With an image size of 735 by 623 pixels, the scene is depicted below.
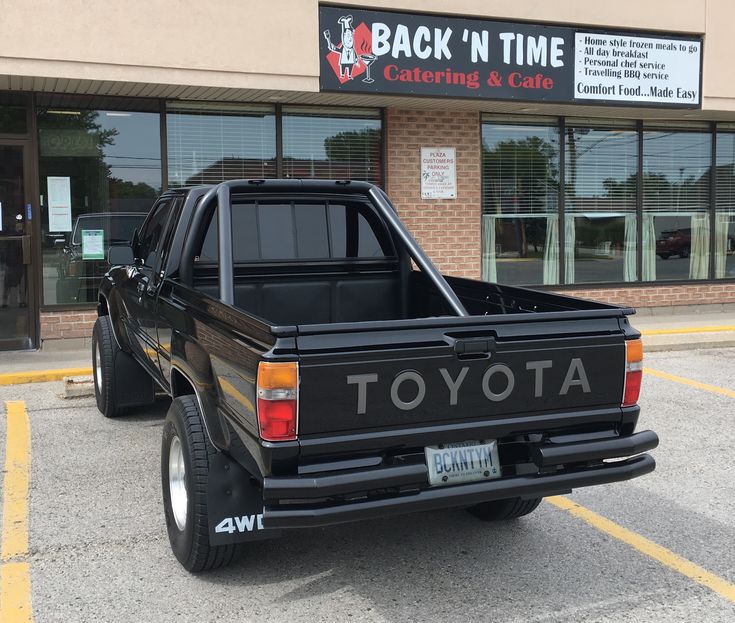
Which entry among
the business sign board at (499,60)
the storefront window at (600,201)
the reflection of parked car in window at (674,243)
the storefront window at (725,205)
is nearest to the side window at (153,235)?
the business sign board at (499,60)

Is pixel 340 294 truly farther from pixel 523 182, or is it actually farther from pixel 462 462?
pixel 523 182

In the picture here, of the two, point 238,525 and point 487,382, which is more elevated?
point 487,382

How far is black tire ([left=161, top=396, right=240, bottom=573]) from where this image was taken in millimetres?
3820

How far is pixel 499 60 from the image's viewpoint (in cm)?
1099

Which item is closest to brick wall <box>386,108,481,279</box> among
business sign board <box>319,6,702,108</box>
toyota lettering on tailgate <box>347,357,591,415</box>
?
business sign board <box>319,6,702,108</box>

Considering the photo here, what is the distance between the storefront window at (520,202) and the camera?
12.6 metres

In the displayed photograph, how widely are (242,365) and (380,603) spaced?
1.29m

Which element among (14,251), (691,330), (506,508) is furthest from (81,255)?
(691,330)

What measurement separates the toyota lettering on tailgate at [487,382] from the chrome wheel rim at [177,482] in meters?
1.15

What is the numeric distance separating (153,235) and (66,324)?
4.82 m

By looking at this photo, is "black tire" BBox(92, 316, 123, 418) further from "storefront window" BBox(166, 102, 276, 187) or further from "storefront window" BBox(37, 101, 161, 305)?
"storefront window" BBox(166, 102, 276, 187)

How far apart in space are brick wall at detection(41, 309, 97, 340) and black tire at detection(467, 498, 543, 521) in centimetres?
711

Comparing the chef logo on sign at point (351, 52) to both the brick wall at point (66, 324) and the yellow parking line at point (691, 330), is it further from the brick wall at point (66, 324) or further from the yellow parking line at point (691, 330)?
the yellow parking line at point (691, 330)

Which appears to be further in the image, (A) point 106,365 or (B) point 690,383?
(B) point 690,383
